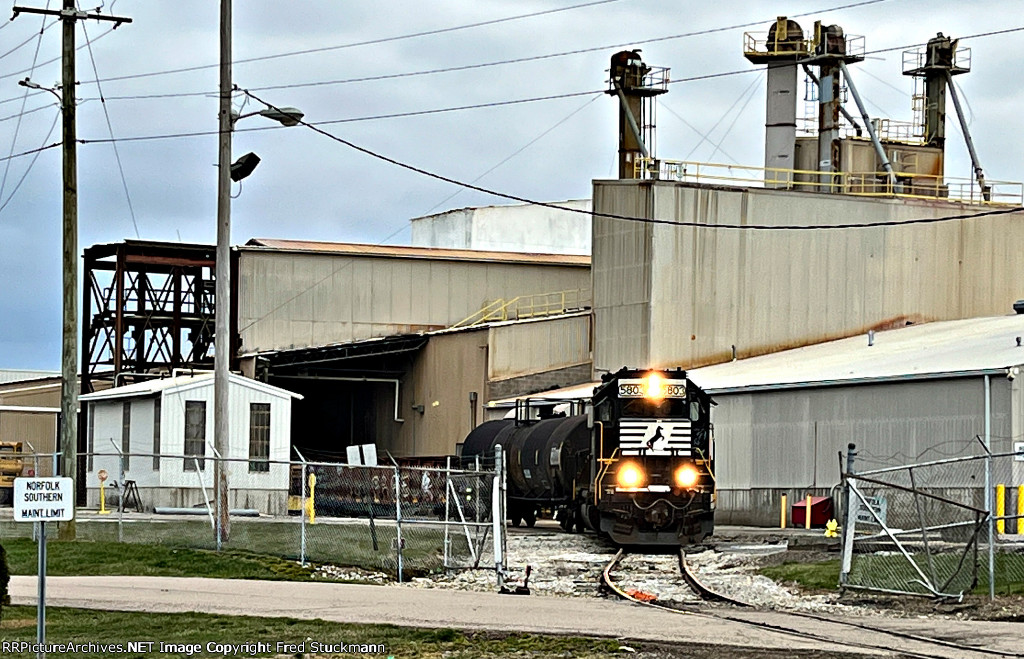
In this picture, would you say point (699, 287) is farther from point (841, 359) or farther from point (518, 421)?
point (518, 421)

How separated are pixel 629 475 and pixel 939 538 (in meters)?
6.78

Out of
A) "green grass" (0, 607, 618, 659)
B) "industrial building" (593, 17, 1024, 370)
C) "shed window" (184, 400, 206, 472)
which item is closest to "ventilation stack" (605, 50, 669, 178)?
"industrial building" (593, 17, 1024, 370)

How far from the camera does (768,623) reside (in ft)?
64.4

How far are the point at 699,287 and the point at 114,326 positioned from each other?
24.5 m

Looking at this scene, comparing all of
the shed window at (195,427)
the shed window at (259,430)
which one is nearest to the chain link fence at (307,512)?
the shed window at (259,430)

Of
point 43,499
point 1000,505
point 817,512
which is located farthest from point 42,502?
point 817,512

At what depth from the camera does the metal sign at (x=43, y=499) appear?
47.3 ft

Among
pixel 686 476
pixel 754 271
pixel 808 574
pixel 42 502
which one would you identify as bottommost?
pixel 808 574

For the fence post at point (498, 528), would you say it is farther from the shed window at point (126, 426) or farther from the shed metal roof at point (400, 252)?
the shed metal roof at point (400, 252)

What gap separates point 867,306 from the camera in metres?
62.5

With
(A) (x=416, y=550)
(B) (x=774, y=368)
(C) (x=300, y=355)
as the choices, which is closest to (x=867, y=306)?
(B) (x=774, y=368)

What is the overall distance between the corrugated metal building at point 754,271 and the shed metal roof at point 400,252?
11181 millimetres

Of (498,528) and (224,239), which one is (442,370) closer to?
(224,239)

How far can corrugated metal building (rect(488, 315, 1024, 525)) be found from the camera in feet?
131
